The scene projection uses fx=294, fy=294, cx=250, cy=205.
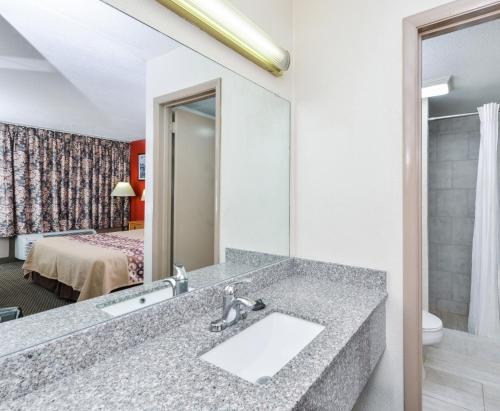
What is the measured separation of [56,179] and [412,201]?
133 centimetres

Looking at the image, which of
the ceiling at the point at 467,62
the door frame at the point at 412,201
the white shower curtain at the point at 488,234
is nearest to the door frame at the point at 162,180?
the door frame at the point at 412,201

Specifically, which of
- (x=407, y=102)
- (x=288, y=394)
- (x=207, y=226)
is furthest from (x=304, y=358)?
(x=407, y=102)

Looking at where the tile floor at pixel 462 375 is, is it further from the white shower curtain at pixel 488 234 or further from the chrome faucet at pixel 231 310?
the chrome faucet at pixel 231 310

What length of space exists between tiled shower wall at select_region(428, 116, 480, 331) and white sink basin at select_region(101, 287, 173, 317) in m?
2.99

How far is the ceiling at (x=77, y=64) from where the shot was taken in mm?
709

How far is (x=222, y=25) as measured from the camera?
1.12 m

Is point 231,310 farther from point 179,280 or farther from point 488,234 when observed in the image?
point 488,234

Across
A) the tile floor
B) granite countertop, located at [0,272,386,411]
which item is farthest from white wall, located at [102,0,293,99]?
the tile floor

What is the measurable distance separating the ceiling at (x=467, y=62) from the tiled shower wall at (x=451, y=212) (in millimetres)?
348

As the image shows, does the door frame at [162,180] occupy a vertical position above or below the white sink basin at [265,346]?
above

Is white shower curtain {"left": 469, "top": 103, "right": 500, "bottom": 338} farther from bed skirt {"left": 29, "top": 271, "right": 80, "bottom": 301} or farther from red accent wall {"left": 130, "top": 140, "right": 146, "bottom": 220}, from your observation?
bed skirt {"left": 29, "top": 271, "right": 80, "bottom": 301}

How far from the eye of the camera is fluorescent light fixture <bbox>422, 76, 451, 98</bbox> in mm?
2365

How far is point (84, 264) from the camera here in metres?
0.85

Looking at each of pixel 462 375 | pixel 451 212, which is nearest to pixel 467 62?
pixel 451 212
